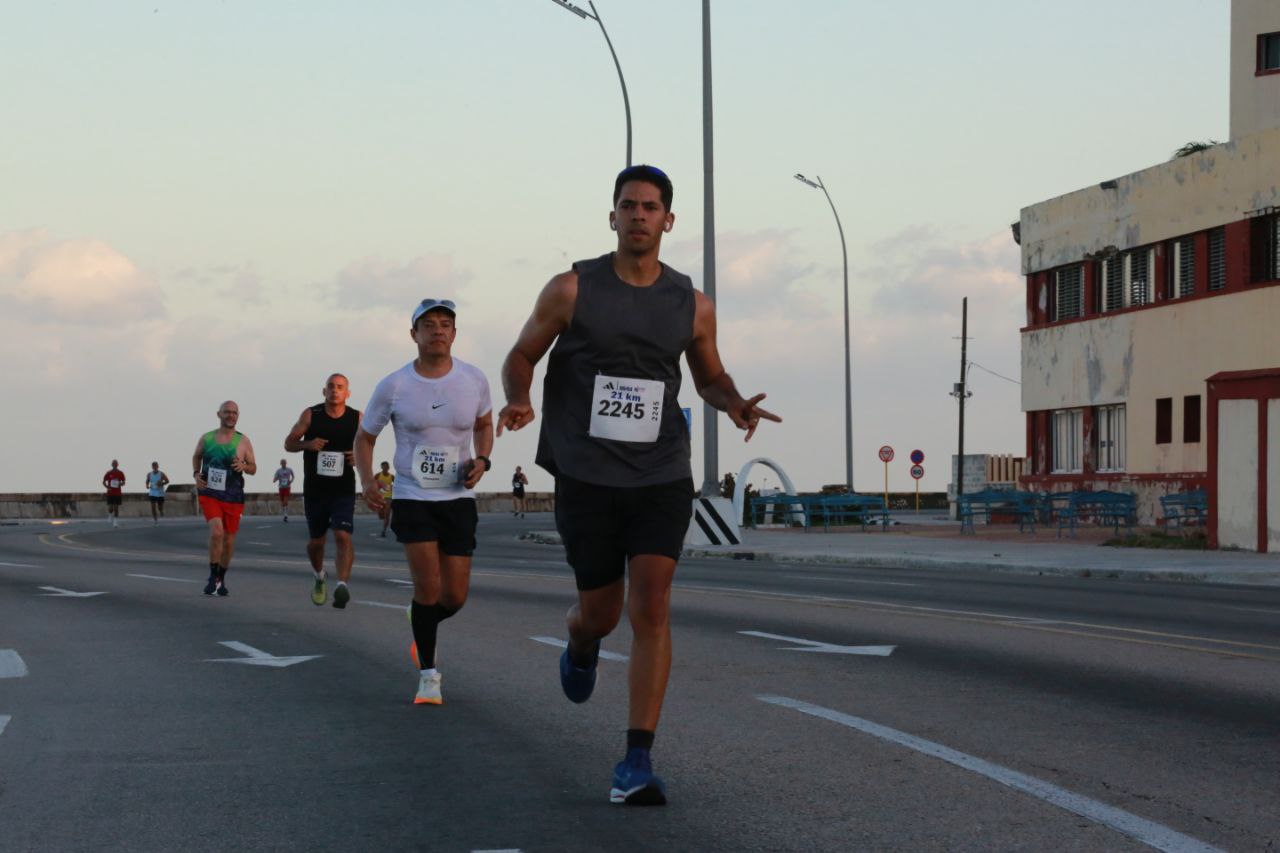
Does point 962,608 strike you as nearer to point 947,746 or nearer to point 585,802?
point 947,746

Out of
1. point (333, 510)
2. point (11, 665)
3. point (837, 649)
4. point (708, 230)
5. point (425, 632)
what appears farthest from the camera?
point (708, 230)

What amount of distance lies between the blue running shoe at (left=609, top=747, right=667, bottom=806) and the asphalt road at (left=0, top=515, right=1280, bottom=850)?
6 centimetres

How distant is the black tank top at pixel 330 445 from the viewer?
16203mm

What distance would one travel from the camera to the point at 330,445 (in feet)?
53.5

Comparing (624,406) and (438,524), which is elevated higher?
(624,406)

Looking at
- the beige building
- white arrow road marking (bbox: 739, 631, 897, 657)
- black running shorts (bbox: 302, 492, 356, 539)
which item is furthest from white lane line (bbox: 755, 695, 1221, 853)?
the beige building

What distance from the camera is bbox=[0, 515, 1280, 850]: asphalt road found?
645 centimetres

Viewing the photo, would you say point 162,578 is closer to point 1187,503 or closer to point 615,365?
point 615,365

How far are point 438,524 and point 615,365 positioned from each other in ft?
11.1

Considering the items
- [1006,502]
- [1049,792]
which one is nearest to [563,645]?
[1049,792]

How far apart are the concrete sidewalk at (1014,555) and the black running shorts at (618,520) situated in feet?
59.9

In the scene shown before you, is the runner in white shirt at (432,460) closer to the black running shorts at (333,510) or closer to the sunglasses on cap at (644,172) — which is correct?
the sunglasses on cap at (644,172)

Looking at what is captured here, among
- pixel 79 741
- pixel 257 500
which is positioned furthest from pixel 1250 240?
pixel 257 500

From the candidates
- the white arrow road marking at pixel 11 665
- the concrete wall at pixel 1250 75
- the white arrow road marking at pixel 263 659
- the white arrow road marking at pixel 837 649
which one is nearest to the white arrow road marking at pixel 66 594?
the white arrow road marking at pixel 11 665
